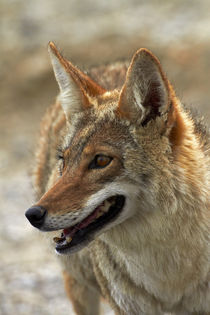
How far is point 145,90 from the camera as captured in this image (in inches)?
196

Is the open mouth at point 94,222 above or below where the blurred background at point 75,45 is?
below

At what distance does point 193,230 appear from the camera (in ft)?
16.9

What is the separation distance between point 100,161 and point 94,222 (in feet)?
1.51

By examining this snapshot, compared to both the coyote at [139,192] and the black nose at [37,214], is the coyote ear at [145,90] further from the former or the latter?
the black nose at [37,214]

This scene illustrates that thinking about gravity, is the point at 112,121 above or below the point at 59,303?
above

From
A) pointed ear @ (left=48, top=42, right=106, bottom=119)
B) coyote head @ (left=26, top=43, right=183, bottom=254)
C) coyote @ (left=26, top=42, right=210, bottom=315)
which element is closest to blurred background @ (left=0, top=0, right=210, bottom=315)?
pointed ear @ (left=48, top=42, right=106, bottom=119)

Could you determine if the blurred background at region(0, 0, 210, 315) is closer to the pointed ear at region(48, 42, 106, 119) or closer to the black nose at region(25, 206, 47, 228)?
the pointed ear at region(48, 42, 106, 119)

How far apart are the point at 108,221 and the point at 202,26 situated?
12721 millimetres

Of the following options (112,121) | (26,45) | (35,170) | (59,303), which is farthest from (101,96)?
(26,45)

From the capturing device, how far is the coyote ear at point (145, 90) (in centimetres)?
486

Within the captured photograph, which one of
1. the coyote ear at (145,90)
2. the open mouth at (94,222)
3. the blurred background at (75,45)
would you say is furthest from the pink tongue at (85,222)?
the blurred background at (75,45)

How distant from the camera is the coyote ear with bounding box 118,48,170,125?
15.9 ft

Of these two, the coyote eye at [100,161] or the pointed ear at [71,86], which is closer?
the coyote eye at [100,161]

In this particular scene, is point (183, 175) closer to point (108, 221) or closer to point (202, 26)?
point (108, 221)
